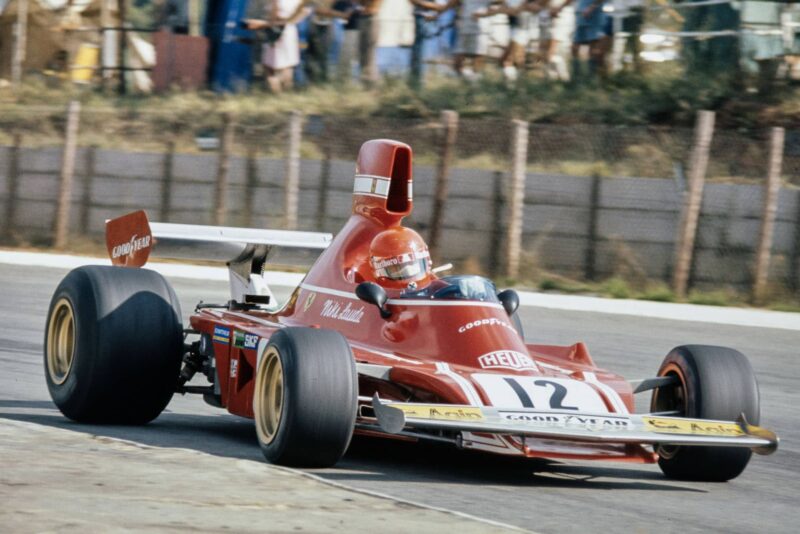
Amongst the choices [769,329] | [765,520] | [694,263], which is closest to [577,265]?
[694,263]

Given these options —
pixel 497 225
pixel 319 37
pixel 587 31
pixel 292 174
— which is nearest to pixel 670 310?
pixel 497 225

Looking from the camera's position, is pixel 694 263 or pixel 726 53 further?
pixel 726 53

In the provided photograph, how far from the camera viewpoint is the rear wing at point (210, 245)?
895 centimetres

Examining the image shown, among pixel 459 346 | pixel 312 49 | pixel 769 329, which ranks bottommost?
pixel 769 329

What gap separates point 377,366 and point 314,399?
2.33 ft

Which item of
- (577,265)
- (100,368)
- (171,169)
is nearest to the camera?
(100,368)

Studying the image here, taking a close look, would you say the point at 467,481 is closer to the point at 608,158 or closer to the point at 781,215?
the point at 781,215

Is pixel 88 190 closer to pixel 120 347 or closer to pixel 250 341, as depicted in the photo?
pixel 120 347

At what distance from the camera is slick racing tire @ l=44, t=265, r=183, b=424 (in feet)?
26.0

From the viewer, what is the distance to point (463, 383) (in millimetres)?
6910

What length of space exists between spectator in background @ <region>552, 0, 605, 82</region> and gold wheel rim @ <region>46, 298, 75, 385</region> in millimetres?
14892

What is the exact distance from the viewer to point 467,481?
6867 mm

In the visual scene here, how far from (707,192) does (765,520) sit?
1155cm

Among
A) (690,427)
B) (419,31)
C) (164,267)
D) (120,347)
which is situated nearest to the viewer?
(690,427)
